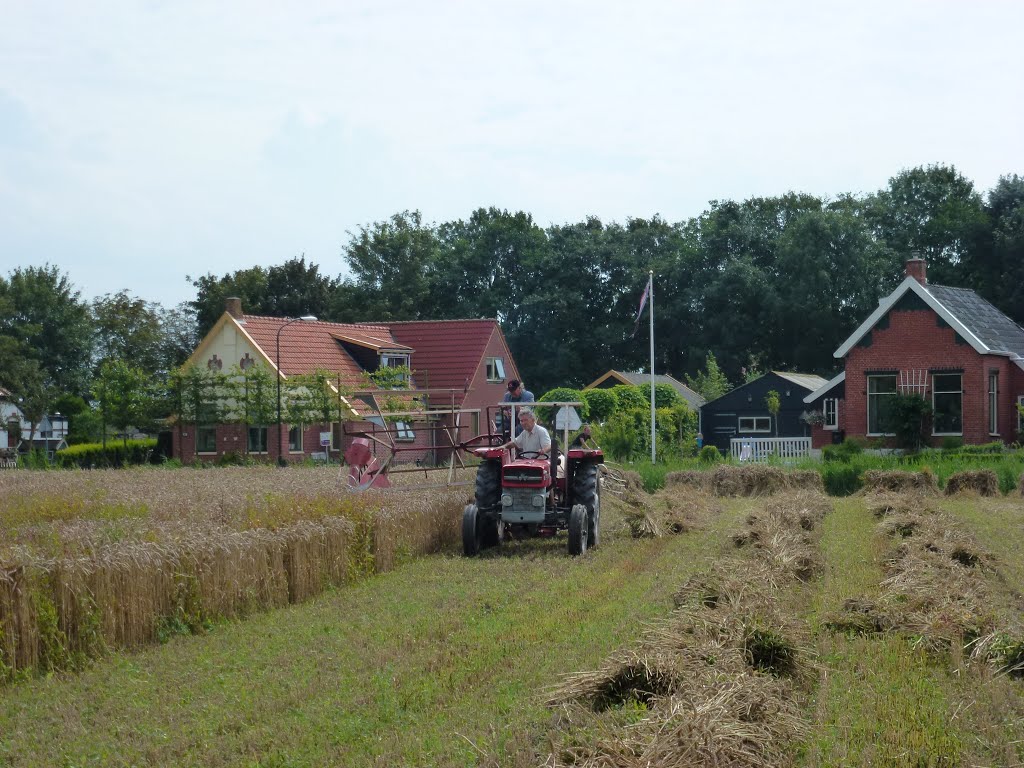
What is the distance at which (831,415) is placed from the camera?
4300cm

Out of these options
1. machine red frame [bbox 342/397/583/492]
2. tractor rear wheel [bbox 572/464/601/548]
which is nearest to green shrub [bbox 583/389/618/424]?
machine red frame [bbox 342/397/583/492]

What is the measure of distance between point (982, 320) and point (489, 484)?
28000 millimetres

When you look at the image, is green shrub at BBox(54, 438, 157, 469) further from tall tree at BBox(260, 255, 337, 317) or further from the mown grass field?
the mown grass field

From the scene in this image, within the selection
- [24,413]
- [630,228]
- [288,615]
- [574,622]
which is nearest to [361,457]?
[288,615]

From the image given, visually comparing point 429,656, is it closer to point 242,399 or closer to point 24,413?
point 242,399

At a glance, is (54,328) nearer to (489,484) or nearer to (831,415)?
(831,415)

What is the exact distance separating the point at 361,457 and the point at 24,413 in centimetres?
5236

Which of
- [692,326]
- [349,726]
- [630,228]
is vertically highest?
[630,228]

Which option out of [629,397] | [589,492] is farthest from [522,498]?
[629,397]

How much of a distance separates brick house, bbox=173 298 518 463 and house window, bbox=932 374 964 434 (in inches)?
584

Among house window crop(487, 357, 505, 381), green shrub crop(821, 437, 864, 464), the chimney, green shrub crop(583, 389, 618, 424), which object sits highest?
the chimney

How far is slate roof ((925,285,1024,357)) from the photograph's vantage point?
121 ft

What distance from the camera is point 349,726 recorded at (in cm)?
711

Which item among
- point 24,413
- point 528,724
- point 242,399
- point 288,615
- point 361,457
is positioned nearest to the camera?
point 528,724
